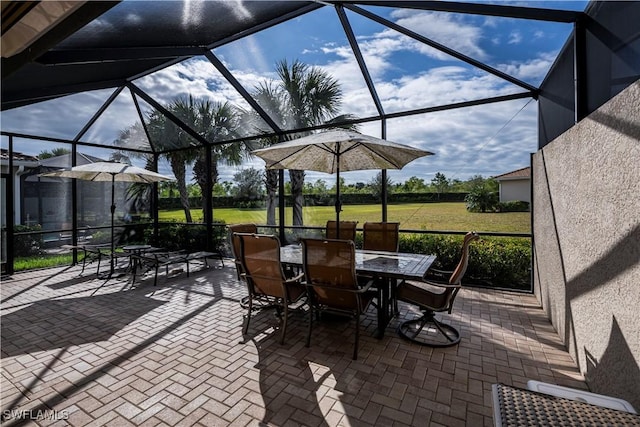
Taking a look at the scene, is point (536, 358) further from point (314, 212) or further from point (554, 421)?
point (314, 212)

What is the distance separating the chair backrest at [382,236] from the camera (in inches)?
177

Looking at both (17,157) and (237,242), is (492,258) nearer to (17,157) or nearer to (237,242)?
(237,242)

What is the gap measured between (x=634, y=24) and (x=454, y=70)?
2.53m

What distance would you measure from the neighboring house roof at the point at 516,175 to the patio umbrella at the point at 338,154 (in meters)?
2.12

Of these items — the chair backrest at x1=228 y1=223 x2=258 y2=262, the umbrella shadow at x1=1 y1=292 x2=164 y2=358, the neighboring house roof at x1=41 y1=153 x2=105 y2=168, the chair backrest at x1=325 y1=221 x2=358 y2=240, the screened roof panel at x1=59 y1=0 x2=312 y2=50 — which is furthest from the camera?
the neighboring house roof at x1=41 y1=153 x2=105 y2=168

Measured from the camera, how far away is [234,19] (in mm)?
4324

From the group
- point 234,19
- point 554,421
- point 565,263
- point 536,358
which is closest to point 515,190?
point 565,263

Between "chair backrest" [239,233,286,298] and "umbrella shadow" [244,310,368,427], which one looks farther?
"chair backrest" [239,233,286,298]

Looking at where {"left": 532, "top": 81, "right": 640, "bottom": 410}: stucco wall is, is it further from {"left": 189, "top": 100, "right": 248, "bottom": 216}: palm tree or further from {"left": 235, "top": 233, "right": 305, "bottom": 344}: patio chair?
{"left": 189, "top": 100, "right": 248, "bottom": 216}: palm tree

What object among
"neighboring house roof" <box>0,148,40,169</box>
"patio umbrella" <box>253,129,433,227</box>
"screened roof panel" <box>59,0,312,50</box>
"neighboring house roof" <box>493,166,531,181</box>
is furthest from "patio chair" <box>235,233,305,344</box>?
"neighboring house roof" <box>0,148,40,169</box>

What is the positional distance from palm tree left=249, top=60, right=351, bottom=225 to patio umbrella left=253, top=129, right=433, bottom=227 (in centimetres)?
167

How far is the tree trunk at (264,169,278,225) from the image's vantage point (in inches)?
288

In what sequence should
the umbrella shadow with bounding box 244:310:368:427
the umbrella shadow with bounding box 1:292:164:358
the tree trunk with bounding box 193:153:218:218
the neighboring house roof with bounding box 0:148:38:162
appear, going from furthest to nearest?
the tree trunk with bounding box 193:153:218:218
the neighboring house roof with bounding box 0:148:38:162
the umbrella shadow with bounding box 1:292:164:358
the umbrella shadow with bounding box 244:310:368:427

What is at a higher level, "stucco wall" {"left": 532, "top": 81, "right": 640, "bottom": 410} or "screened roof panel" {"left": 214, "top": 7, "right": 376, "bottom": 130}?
"screened roof panel" {"left": 214, "top": 7, "right": 376, "bottom": 130}
